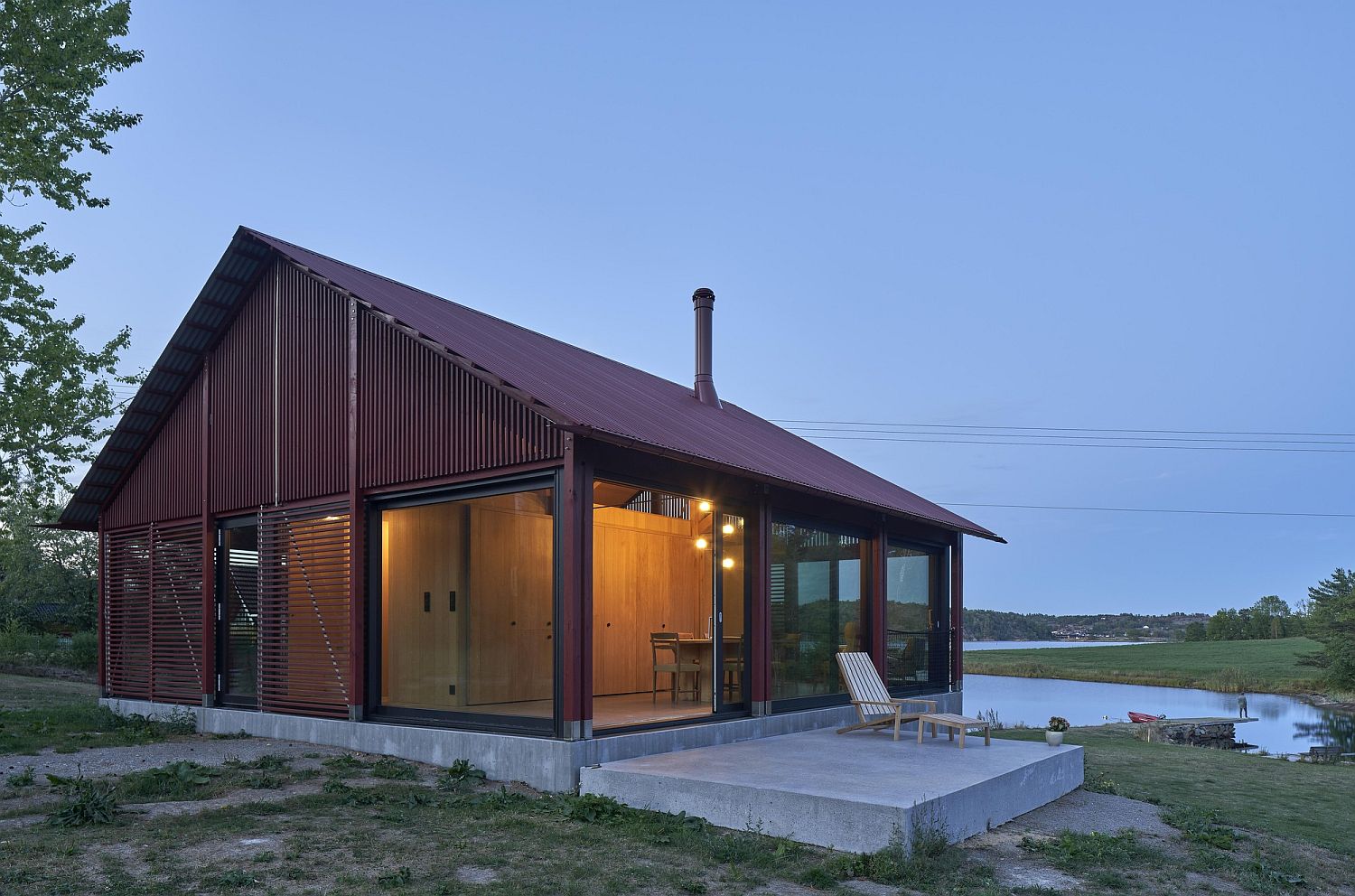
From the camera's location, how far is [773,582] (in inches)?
434

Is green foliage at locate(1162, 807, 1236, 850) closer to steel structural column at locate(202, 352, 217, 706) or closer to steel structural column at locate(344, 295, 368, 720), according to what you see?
steel structural column at locate(344, 295, 368, 720)

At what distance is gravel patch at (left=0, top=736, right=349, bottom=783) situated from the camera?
366 inches

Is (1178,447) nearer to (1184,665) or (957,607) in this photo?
(1184,665)

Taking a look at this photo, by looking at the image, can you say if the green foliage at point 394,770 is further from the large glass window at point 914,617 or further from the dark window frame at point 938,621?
the dark window frame at point 938,621

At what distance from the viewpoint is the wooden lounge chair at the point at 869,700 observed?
1060cm

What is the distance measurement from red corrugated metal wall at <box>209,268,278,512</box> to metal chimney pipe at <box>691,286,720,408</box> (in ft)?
20.2

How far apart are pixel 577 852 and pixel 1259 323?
5043 centimetres

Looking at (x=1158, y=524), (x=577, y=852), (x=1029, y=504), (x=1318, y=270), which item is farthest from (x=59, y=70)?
(x=1158, y=524)

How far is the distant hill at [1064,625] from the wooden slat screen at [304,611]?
1961 inches

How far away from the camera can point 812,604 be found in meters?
11.8

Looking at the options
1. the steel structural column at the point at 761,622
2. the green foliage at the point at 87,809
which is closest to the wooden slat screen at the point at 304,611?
the green foliage at the point at 87,809

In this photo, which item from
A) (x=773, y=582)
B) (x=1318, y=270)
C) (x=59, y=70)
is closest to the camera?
(x=773, y=582)

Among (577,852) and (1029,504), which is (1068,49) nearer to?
(577,852)

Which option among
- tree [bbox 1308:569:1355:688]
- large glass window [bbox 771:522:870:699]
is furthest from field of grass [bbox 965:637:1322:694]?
large glass window [bbox 771:522:870:699]
